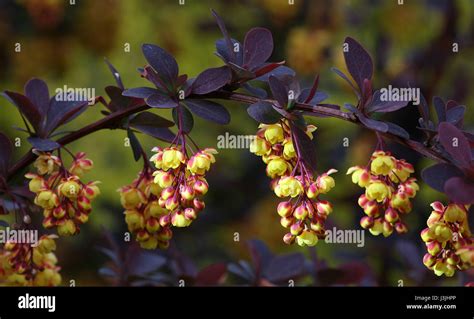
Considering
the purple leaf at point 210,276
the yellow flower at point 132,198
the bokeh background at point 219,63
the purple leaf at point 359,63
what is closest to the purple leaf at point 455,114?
the purple leaf at point 359,63

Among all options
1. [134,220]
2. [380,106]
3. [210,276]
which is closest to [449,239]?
[380,106]

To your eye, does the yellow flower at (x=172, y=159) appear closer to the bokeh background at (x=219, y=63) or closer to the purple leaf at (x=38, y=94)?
the purple leaf at (x=38, y=94)

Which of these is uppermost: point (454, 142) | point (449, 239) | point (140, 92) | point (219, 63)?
point (219, 63)

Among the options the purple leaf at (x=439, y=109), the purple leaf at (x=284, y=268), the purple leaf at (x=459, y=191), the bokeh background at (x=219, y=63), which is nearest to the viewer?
the purple leaf at (x=459, y=191)

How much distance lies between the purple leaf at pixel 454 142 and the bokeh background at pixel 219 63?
46.9 inches

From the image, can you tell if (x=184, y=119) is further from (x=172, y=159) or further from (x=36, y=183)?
(x=36, y=183)

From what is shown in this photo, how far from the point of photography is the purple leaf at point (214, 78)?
958mm

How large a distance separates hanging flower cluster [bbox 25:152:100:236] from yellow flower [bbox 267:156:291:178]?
24 cm

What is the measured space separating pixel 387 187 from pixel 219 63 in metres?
1.53

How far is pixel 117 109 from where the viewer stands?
1086 mm

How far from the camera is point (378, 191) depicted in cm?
95

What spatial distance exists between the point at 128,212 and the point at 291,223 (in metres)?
0.24
